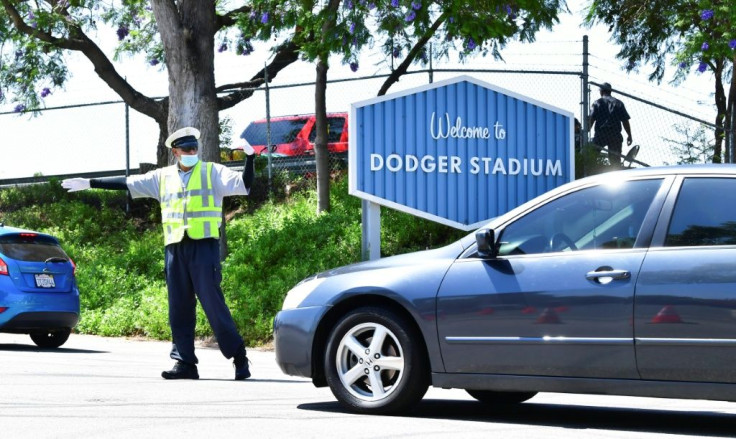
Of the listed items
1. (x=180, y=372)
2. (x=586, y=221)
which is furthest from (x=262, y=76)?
(x=586, y=221)

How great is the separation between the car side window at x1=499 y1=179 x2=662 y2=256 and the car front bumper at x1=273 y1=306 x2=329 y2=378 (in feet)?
4.45

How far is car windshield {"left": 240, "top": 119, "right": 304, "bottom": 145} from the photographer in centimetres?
2341

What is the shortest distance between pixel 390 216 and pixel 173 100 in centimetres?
370

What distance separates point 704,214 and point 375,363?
2.16m

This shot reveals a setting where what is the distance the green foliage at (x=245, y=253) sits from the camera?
16359 millimetres

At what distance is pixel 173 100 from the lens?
18859mm

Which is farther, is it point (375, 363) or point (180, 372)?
point (180, 372)

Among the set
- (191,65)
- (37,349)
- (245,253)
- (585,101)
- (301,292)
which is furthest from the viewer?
(585,101)

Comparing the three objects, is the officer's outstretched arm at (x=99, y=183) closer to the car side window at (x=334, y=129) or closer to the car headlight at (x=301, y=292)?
the car headlight at (x=301, y=292)

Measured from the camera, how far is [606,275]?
6.97 metres

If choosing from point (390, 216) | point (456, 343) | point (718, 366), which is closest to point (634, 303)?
point (718, 366)

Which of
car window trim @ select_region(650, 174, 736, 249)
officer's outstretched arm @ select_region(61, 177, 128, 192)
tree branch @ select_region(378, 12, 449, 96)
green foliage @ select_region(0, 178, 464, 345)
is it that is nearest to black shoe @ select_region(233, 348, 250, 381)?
officer's outstretched arm @ select_region(61, 177, 128, 192)

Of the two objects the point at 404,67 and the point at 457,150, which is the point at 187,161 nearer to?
the point at 457,150

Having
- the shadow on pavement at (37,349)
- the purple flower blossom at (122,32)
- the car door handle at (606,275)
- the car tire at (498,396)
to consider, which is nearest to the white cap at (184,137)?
the car tire at (498,396)
